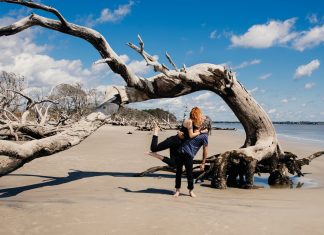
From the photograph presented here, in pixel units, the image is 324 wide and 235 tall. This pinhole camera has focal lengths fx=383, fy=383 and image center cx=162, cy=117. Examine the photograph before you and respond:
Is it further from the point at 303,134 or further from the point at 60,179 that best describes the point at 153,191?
the point at 303,134

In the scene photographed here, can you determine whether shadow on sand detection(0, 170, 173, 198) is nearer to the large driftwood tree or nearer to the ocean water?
the large driftwood tree

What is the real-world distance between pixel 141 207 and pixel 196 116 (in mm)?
2281


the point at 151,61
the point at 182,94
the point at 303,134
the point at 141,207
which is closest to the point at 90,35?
the point at 151,61

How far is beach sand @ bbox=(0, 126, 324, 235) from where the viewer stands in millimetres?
4871

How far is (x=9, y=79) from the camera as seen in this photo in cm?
3781

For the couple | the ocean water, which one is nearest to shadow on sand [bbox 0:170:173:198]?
the couple

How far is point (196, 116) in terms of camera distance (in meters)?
7.41

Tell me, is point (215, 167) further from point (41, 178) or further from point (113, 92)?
point (41, 178)

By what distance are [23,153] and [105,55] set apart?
2934 mm

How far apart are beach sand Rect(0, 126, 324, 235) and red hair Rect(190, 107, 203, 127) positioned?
1420 millimetres

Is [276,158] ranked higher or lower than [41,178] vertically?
higher

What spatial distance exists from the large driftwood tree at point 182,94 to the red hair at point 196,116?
1749 millimetres

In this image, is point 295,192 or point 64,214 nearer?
point 64,214

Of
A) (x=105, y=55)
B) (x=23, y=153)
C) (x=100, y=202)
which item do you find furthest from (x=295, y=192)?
(x=23, y=153)
